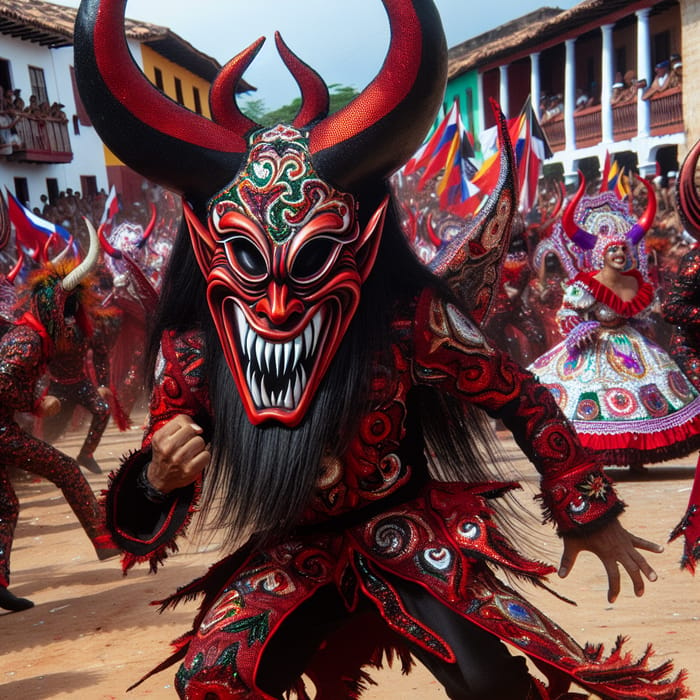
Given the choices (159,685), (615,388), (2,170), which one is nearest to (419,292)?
(159,685)

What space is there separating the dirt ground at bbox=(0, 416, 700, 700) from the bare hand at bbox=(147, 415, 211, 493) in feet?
1.99

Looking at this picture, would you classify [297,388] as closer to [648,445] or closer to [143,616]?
[143,616]

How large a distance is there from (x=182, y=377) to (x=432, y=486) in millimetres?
721

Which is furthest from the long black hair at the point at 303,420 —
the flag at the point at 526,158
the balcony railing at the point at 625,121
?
the balcony railing at the point at 625,121

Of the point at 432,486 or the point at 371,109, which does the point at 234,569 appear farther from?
the point at 371,109

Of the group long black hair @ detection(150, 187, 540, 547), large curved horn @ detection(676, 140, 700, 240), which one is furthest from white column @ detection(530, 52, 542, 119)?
long black hair @ detection(150, 187, 540, 547)

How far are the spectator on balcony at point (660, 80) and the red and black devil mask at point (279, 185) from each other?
2176cm

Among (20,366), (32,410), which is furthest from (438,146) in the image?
(20,366)

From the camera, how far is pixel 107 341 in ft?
36.7

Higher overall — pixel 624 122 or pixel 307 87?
pixel 307 87

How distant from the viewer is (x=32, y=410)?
6.45 meters

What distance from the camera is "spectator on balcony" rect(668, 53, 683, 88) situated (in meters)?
22.3

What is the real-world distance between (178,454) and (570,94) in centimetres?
2792

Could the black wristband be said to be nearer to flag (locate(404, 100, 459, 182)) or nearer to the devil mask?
the devil mask
